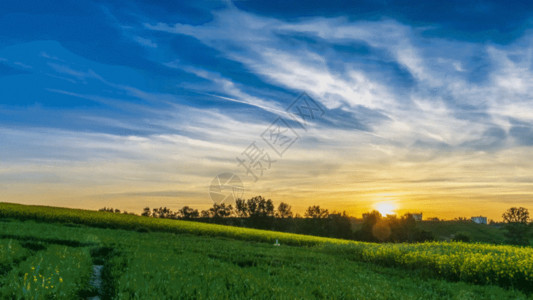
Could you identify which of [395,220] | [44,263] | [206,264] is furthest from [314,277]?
[395,220]

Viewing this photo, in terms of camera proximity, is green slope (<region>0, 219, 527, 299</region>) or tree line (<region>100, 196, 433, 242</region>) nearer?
green slope (<region>0, 219, 527, 299</region>)

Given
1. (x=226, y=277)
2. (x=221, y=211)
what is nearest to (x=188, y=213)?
(x=221, y=211)

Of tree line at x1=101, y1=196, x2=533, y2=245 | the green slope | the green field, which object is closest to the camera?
A: the green slope

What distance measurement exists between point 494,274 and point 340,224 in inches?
3223

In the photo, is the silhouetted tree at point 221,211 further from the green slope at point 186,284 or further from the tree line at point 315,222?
the green slope at point 186,284

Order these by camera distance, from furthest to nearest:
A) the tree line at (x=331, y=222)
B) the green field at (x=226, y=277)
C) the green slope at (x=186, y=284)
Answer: the tree line at (x=331, y=222) < the green field at (x=226, y=277) < the green slope at (x=186, y=284)

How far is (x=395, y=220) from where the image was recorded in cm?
8850

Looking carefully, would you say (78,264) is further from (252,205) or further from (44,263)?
(252,205)

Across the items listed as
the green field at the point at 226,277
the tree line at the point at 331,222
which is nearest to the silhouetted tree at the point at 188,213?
the tree line at the point at 331,222

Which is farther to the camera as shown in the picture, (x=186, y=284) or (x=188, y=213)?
(x=188, y=213)

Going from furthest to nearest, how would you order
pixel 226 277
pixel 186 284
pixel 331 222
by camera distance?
pixel 331 222 < pixel 226 277 < pixel 186 284

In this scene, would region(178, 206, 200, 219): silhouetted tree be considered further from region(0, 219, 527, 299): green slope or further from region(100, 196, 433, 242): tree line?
region(0, 219, 527, 299): green slope

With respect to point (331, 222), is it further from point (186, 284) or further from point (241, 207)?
point (186, 284)

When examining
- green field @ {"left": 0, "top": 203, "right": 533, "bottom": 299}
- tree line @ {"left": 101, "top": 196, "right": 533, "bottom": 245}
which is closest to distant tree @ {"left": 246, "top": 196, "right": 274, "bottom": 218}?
tree line @ {"left": 101, "top": 196, "right": 533, "bottom": 245}
